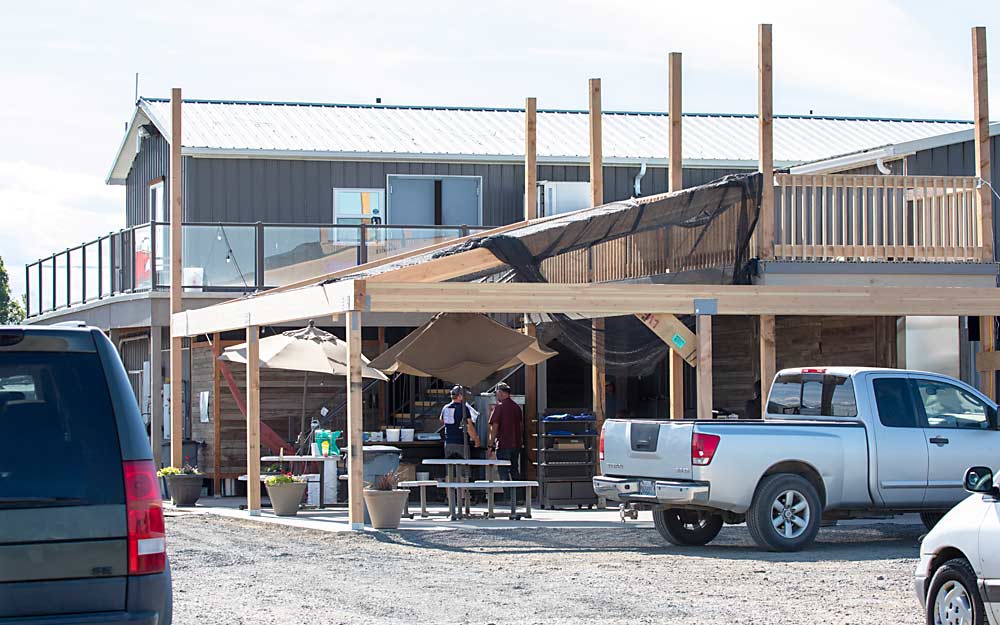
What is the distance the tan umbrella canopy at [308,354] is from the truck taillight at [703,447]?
602cm

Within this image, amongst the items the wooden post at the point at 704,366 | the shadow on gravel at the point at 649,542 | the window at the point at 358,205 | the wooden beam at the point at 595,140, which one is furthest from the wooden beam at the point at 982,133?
the window at the point at 358,205

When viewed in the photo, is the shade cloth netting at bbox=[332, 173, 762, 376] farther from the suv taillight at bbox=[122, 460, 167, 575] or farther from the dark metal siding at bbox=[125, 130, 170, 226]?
the suv taillight at bbox=[122, 460, 167, 575]

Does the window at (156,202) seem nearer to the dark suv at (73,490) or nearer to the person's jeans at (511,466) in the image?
the person's jeans at (511,466)

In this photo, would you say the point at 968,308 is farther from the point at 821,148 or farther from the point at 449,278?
the point at 821,148

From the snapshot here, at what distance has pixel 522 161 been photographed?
26.6 m

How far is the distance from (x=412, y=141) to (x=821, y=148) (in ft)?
28.3

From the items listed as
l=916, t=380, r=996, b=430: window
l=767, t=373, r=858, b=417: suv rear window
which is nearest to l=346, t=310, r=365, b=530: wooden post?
l=767, t=373, r=858, b=417: suv rear window

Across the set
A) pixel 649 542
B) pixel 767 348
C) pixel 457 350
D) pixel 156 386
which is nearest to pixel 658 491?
pixel 649 542

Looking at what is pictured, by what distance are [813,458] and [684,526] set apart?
157 cm

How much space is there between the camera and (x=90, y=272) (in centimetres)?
2506

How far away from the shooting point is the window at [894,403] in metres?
13.3

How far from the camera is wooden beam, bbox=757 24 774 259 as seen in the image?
17328mm

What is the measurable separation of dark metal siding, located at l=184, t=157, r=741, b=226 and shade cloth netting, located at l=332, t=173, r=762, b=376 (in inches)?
301

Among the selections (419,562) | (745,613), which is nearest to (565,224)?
(419,562)
